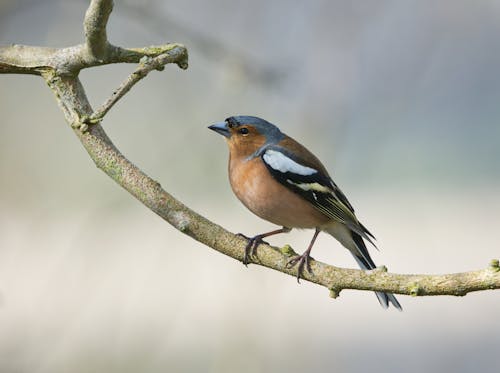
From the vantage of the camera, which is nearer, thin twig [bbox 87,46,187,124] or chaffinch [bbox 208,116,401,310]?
thin twig [bbox 87,46,187,124]

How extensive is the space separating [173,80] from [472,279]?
4.26 m

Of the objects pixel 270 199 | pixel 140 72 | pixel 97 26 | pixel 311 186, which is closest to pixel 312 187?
pixel 311 186

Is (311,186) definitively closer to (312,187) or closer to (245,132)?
(312,187)

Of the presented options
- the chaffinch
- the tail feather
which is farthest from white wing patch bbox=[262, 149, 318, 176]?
the tail feather

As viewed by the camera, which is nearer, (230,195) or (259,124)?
(259,124)

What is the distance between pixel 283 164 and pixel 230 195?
10.6 ft

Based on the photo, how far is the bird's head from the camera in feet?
14.0

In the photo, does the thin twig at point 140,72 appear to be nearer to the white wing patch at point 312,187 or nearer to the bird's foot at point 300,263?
the bird's foot at point 300,263

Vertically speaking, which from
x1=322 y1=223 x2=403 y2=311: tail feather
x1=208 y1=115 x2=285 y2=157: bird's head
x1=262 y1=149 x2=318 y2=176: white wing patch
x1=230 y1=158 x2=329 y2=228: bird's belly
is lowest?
x1=230 y1=158 x2=329 y2=228: bird's belly

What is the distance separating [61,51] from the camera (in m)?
2.75

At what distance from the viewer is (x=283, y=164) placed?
4.11m

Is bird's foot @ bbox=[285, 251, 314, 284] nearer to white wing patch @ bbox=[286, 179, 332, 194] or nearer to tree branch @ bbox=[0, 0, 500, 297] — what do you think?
tree branch @ bbox=[0, 0, 500, 297]

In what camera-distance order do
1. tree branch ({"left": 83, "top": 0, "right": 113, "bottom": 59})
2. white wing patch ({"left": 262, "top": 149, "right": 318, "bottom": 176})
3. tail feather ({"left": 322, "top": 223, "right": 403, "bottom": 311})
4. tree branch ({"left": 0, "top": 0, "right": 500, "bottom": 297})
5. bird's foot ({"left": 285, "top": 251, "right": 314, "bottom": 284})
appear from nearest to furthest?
1. tree branch ({"left": 83, "top": 0, "right": 113, "bottom": 59})
2. tree branch ({"left": 0, "top": 0, "right": 500, "bottom": 297})
3. bird's foot ({"left": 285, "top": 251, "right": 314, "bottom": 284})
4. white wing patch ({"left": 262, "top": 149, "right": 318, "bottom": 176})
5. tail feather ({"left": 322, "top": 223, "right": 403, "bottom": 311})

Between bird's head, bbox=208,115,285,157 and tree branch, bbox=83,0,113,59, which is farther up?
bird's head, bbox=208,115,285,157
